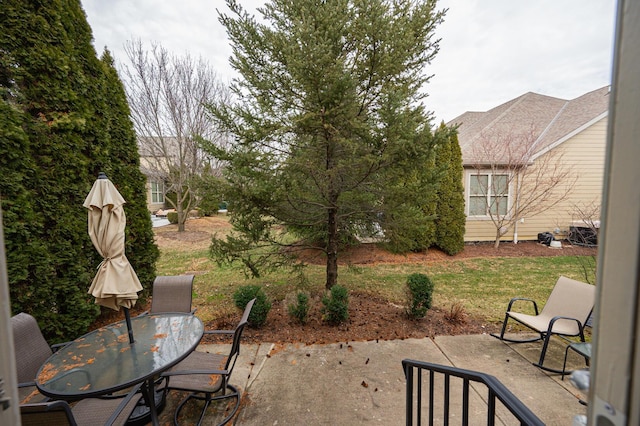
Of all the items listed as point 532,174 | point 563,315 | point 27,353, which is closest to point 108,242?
point 27,353

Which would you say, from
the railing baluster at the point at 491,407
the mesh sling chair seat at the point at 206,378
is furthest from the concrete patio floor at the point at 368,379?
the railing baluster at the point at 491,407

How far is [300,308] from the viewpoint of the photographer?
4.91 m

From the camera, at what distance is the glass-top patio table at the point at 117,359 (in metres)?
2.34

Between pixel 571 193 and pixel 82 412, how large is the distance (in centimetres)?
1552

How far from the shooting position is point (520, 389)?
3.30m

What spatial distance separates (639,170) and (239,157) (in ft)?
15.6

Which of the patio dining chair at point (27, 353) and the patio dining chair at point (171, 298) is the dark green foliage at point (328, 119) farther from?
the patio dining chair at point (27, 353)

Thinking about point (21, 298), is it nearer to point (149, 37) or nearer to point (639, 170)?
point (639, 170)

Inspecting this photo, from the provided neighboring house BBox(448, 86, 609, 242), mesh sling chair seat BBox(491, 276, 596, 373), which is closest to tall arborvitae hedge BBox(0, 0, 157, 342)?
mesh sling chair seat BBox(491, 276, 596, 373)

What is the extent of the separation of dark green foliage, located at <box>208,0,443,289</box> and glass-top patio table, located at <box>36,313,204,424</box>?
2171 millimetres

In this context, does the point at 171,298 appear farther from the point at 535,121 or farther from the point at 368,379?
the point at 535,121

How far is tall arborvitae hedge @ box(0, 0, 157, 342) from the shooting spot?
362 centimetres

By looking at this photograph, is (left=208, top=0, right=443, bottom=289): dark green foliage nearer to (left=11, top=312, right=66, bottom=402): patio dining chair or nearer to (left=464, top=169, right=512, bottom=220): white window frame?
(left=11, top=312, right=66, bottom=402): patio dining chair

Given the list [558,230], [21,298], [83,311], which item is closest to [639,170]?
[21,298]
